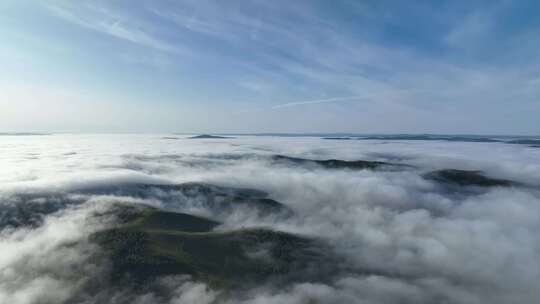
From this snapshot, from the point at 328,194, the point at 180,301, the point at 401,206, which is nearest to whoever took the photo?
the point at 180,301

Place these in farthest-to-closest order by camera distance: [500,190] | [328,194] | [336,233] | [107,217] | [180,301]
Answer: [500,190] → [328,194] → [336,233] → [107,217] → [180,301]

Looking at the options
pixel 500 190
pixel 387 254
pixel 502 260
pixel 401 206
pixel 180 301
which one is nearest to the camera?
pixel 180 301

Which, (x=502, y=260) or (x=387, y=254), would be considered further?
(x=387, y=254)

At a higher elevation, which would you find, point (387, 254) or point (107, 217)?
point (107, 217)

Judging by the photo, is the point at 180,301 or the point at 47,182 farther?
the point at 47,182

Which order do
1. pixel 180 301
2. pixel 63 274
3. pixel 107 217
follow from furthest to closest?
pixel 107 217 → pixel 63 274 → pixel 180 301

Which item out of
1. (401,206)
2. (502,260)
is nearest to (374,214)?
(401,206)

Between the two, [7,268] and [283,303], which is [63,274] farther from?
[283,303]

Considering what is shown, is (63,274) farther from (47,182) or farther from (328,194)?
(328,194)

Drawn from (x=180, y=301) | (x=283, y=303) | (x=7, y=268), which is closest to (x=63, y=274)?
(x=7, y=268)
